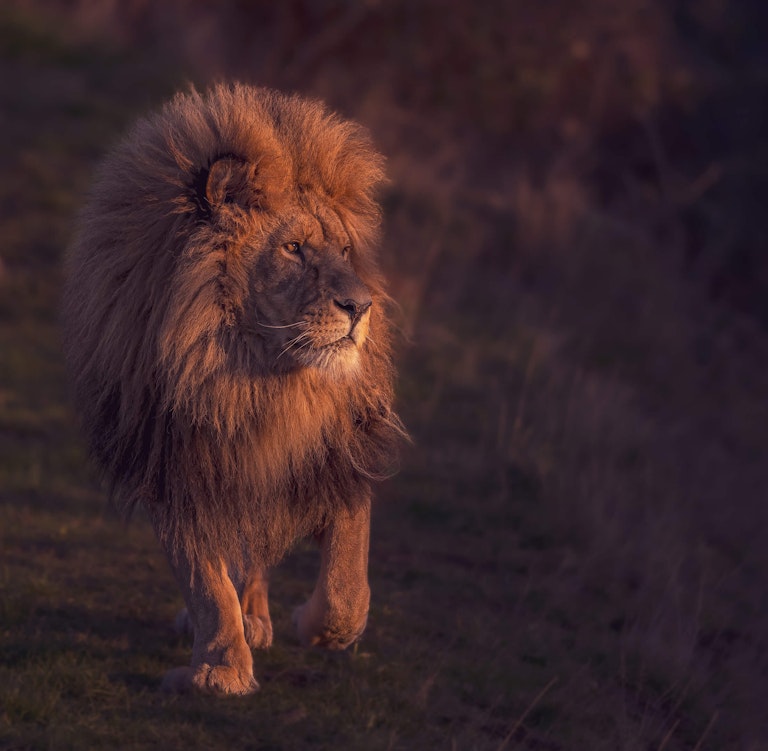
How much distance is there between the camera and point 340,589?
145 inches

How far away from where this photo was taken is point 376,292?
3840 millimetres

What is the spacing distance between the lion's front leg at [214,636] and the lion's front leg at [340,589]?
0.78 ft

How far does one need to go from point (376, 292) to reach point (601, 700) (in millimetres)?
1641

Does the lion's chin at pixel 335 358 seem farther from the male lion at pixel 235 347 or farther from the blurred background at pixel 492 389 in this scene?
the blurred background at pixel 492 389

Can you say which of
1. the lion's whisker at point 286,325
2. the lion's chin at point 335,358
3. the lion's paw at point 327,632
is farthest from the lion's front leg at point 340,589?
the lion's whisker at point 286,325

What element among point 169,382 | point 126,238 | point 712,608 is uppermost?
point 126,238

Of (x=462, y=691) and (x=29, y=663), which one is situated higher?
(x=462, y=691)

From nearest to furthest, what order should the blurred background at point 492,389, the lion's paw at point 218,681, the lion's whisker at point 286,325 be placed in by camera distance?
1. the lion's whisker at point 286,325
2. the lion's paw at point 218,681
3. the blurred background at point 492,389

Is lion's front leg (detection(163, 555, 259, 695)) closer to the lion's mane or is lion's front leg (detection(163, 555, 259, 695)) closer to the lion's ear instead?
the lion's mane

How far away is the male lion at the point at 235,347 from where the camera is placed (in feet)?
11.4

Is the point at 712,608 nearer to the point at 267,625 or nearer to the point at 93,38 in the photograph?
the point at 267,625

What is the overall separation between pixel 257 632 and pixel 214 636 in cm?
53

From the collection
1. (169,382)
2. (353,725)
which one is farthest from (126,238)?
(353,725)

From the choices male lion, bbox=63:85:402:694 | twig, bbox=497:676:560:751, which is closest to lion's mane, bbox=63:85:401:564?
male lion, bbox=63:85:402:694
